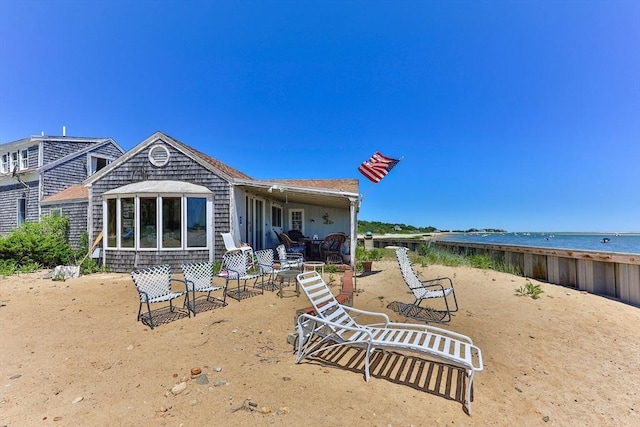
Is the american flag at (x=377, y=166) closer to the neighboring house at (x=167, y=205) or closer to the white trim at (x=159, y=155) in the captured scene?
the neighboring house at (x=167, y=205)

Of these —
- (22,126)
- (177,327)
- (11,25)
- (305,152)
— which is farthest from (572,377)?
(22,126)

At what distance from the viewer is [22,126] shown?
17156 millimetres

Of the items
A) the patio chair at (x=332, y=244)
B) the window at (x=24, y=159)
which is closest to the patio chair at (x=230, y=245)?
the patio chair at (x=332, y=244)

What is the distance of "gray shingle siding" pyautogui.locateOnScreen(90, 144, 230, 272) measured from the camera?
9.19m

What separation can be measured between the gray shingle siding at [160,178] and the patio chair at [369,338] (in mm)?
6054

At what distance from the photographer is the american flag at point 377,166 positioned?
31.0ft

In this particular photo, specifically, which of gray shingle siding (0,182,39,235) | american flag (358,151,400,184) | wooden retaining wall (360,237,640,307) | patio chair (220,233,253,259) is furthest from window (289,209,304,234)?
gray shingle siding (0,182,39,235)

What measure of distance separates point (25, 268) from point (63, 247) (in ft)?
4.26

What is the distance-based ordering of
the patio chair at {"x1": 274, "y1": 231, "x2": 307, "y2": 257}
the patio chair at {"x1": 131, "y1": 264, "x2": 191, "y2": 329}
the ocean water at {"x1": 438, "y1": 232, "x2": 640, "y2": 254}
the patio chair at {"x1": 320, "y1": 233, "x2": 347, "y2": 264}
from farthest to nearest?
the ocean water at {"x1": 438, "y1": 232, "x2": 640, "y2": 254}
the patio chair at {"x1": 274, "y1": 231, "x2": 307, "y2": 257}
the patio chair at {"x1": 320, "y1": 233, "x2": 347, "y2": 264}
the patio chair at {"x1": 131, "y1": 264, "x2": 191, "y2": 329}

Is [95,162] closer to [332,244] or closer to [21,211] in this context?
[21,211]

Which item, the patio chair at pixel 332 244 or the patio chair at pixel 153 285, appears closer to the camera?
the patio chair at pixel 153 285

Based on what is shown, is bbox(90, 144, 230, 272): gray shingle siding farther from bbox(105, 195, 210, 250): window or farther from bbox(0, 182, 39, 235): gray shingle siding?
bbox(0, 182, 39, 235): gray shingle siding

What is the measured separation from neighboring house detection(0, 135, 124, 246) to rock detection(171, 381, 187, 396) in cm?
1494

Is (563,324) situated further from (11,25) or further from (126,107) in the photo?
(126,107)
